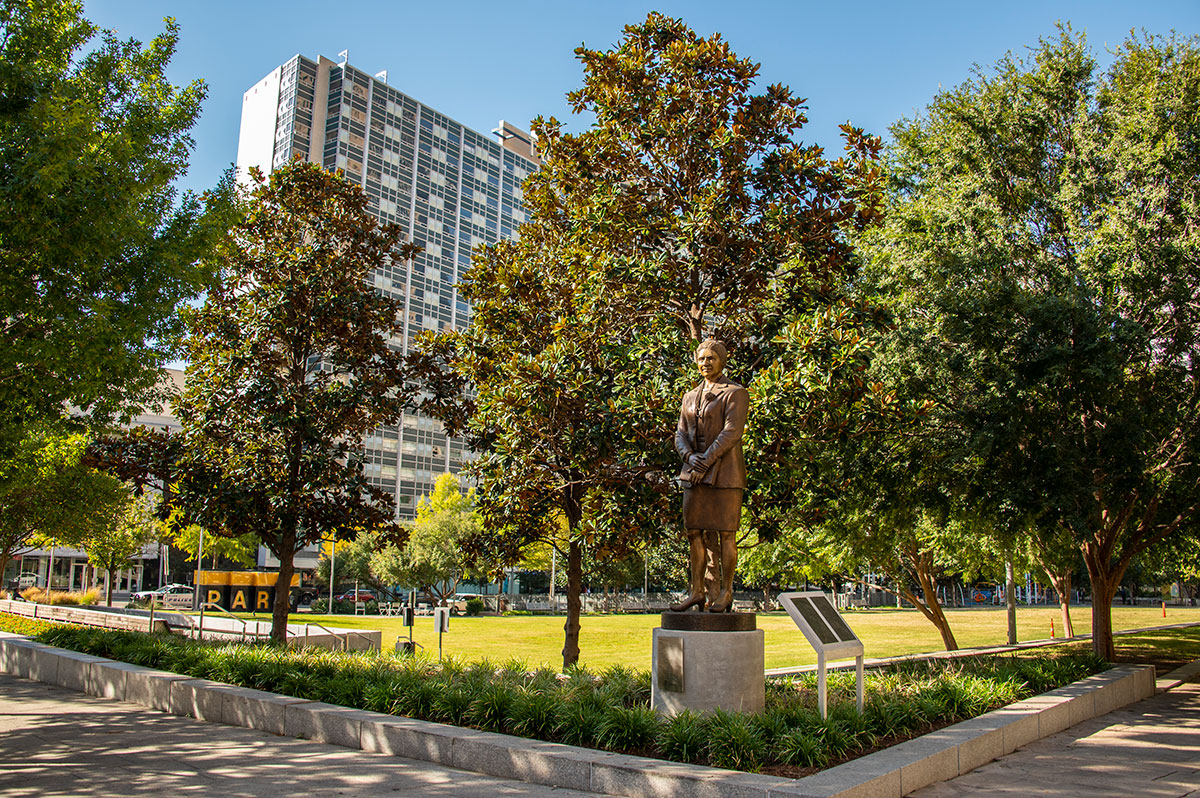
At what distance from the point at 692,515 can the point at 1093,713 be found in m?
6.19

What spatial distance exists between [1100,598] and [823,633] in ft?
36.6

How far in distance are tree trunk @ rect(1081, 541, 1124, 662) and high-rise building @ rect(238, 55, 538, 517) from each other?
211ft

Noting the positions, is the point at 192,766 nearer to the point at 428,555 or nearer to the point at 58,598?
the point at 58,598

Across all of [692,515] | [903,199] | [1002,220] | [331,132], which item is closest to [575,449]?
[692,515]

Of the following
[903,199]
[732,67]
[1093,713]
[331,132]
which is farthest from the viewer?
[331,132]

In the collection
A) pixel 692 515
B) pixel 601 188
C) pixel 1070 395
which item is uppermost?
pixel 601 188

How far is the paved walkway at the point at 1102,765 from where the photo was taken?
6.50 meters

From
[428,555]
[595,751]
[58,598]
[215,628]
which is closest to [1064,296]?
[595,751]

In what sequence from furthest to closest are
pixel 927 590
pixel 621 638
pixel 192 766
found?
pixel 621 638
pixel 927 590
pixel 192 766

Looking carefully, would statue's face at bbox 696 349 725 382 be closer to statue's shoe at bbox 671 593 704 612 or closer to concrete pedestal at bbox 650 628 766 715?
statue's shoe at bbox 671 593 704 612

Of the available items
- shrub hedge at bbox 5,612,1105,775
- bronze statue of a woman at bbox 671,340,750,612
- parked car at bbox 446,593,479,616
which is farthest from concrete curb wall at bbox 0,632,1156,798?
parked car at bbox 446,593,479,616

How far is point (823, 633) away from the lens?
778 centimetres

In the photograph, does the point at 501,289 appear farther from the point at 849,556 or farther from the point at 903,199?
the point at 849,556

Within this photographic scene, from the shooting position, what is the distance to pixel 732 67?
12.6 meters
